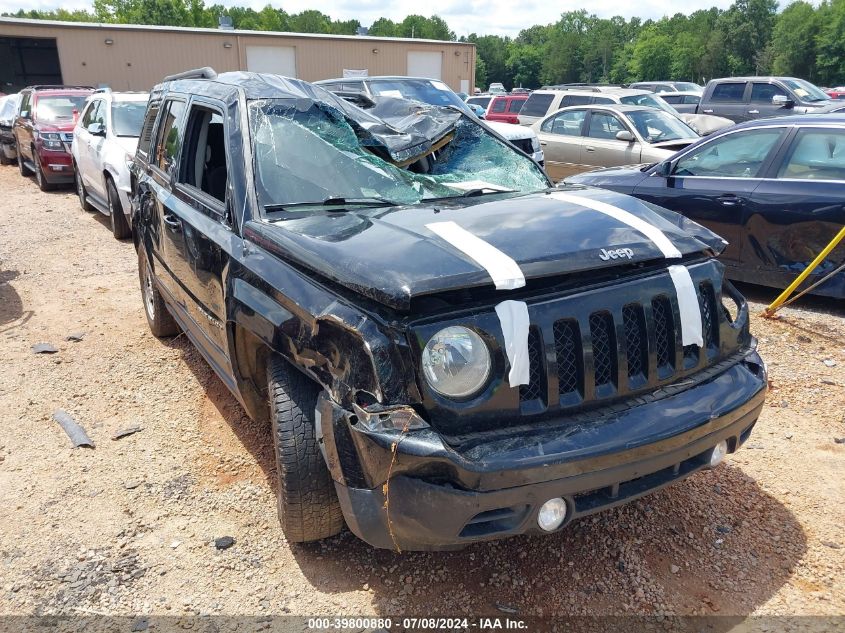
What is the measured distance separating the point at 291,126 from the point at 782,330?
164 inches

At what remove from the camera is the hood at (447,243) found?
2348 mm

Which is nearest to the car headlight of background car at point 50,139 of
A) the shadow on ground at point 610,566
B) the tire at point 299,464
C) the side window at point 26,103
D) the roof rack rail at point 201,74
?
the side window at point 26,103

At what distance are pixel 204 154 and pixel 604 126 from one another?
313 inches

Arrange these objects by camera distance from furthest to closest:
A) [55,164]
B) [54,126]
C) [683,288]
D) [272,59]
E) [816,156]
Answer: [272,59]
[54,126]
[55,164]
[816,156]
[683,288]

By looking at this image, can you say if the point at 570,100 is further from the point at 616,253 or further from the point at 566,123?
the point at 616,253

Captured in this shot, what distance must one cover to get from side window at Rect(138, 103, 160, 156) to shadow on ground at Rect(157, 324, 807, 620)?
3331 mm

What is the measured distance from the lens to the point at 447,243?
2.57 metres

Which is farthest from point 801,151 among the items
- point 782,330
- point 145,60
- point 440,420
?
point 145,60

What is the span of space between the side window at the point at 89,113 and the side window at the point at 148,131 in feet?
17.4

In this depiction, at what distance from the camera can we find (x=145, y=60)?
2970 centimetres

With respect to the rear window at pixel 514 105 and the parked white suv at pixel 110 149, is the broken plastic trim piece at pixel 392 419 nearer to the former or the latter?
the parked white suv at pixel 110 149

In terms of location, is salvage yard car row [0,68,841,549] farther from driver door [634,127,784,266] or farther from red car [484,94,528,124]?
red car [484,94,528,124]

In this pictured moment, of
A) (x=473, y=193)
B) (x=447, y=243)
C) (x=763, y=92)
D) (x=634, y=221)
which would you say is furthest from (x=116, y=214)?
(x=763, y=92)

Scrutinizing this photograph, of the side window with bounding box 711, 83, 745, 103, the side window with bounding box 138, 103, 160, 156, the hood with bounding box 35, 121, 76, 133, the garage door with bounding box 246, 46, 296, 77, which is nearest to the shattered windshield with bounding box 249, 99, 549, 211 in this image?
the side window with bounding box 138, 103, 160, 156
